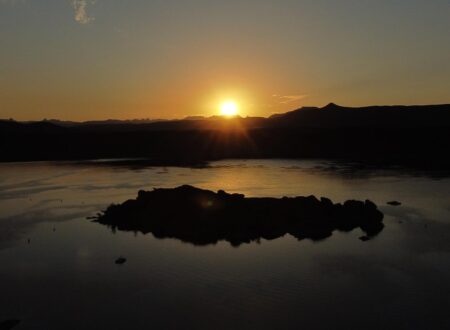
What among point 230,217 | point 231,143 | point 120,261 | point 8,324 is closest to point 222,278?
point 120,261

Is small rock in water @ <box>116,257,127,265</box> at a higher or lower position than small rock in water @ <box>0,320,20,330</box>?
lower

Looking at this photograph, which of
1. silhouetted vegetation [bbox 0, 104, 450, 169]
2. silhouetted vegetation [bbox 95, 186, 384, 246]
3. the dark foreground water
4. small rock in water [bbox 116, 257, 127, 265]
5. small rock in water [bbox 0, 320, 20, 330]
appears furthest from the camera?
silhouetted vegetation [bbox 0, 104, 450, 169]

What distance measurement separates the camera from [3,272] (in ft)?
86.3

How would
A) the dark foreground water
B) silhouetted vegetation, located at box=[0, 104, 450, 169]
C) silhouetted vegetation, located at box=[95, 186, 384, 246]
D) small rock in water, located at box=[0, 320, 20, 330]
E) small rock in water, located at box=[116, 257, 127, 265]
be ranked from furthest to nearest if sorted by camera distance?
silhouetted vegetation, located at box=[0, 104, 450, 169] → silhouetted vegetation, located at box=[95, 186, 384, 246] → small rock in water, located at box=[116, 257, 127, 265] → the dark foreground water → small rock in water, located at box=[0, 320, 20, 330]

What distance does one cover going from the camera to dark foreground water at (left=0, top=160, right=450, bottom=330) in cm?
1992

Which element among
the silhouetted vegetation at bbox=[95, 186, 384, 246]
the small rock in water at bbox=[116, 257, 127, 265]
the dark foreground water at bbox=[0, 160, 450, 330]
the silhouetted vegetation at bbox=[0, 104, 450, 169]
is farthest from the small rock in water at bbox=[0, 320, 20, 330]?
the silhouetted vegetation at bbox=[0, 104, 450, 169]

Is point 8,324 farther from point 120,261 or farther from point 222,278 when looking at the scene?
point 222,278

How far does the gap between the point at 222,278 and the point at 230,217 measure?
37.3ft

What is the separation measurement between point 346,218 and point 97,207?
23437 mm

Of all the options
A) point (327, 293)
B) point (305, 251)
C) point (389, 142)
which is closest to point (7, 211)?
point (305, 251)

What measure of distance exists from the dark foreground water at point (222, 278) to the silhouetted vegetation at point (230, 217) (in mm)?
1343

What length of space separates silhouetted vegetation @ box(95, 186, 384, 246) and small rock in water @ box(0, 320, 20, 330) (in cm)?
1431

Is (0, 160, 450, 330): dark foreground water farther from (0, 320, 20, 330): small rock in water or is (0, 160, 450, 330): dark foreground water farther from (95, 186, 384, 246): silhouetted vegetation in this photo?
(95, 186, 384, 246): silhouetted vegetation

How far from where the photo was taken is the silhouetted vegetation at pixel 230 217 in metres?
34.0
